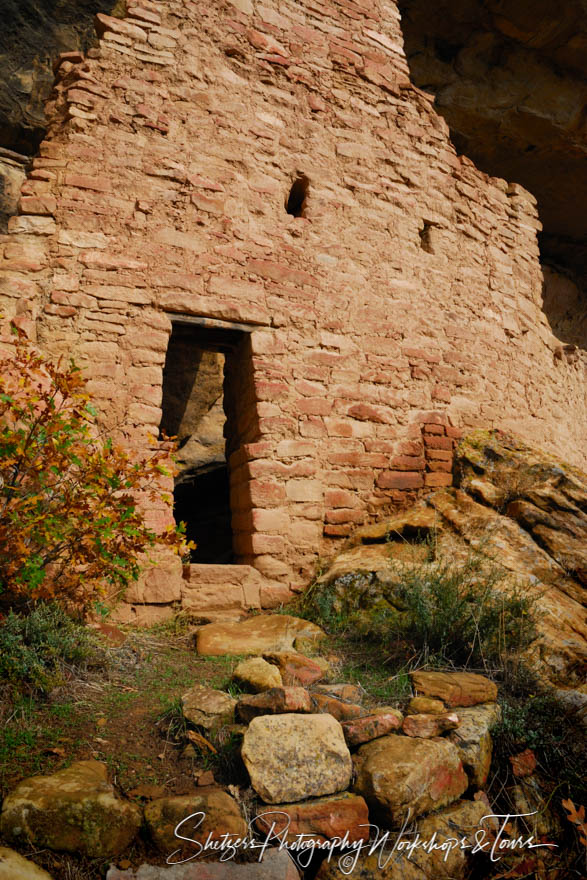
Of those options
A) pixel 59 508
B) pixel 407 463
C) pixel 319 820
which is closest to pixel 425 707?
pixel 319 820

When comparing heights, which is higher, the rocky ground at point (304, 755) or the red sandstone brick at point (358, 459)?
the red sandstone brick at point (358, 459)

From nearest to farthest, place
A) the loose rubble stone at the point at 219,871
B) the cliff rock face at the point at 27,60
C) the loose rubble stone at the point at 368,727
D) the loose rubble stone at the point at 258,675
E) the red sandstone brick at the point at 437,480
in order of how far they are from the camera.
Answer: the loose rubble stone at the point at 219,871 → the loose rubble stone at the point at 368,727 → the loose rubble stone at the point at 258,675 → the red sandstone brick at the point at 437,480 → the cliff rock face at the point at 27,60

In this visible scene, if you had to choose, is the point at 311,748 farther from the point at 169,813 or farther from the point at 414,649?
the point at 414,649

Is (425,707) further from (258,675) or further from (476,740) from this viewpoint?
(258,675)

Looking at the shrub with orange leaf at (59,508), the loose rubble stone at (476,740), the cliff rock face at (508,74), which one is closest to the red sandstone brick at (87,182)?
the shrub with orange leaf at (59,508)

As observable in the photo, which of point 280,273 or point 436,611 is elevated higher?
point 280,273

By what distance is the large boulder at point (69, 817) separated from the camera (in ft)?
4.95

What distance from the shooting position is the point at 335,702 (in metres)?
2.22

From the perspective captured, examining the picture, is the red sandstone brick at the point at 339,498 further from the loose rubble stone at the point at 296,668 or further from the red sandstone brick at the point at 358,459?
the loose rubble stone at the point at 296,668

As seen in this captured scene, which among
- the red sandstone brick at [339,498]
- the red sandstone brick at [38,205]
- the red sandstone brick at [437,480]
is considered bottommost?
the red sandstone brick at [339,498]

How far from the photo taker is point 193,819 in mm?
1633

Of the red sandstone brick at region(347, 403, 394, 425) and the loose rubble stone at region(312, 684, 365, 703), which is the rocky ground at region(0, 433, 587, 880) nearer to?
the loose rubble stone at region(312, 684, 365, 703)

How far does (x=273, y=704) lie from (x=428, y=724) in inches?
22.1

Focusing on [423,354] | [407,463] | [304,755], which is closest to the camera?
[304,755]
